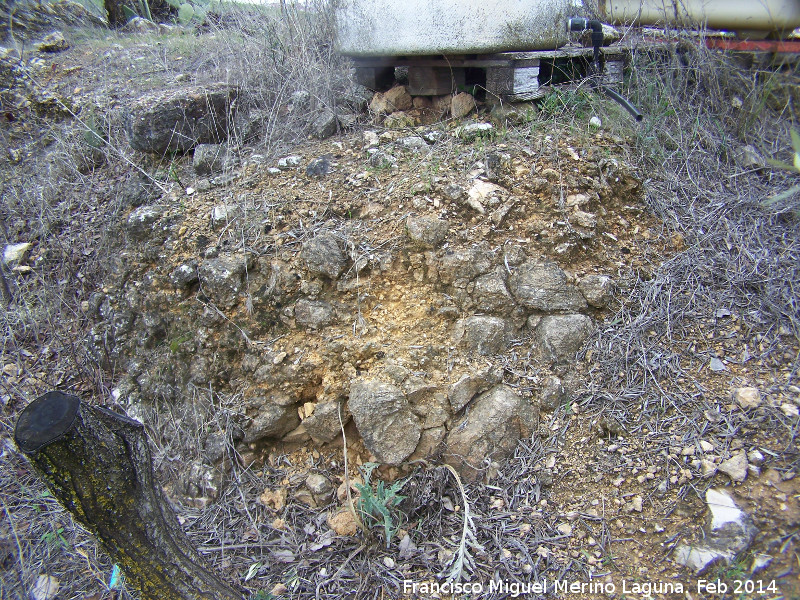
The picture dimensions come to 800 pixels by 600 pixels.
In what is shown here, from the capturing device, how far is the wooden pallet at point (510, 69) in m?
2.50

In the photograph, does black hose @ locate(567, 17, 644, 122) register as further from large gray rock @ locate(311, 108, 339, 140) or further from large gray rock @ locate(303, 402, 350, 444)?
large gray rock @ locate(303, 402, 350, 444)

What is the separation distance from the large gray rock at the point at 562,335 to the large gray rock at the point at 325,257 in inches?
34.0

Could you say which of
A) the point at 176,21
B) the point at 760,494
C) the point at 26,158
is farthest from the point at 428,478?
the point at 176,21

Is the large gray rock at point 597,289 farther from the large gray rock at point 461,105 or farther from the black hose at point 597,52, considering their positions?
the large gray rock at point 461,105

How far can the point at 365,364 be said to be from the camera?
201cm

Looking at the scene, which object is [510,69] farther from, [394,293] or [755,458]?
[755,458]

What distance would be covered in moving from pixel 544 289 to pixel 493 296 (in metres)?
0.21

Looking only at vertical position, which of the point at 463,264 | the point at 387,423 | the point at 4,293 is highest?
the point at 463,264

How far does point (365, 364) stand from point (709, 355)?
129cm

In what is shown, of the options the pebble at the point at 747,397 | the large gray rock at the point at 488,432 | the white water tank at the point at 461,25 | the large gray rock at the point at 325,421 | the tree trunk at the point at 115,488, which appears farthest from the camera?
the white water tank at the point at 461,25

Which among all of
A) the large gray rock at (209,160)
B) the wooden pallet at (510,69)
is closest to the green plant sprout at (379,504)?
the large gray rock at (209,160)

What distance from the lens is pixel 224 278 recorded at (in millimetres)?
2223

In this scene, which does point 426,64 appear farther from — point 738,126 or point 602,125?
point 738,126

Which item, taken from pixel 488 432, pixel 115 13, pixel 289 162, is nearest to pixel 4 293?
pixel 289 162
